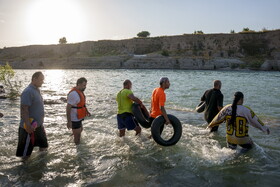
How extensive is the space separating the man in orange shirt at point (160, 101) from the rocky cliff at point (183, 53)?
54.1 m

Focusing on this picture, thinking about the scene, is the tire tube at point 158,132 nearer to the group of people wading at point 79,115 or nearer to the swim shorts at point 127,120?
the group of people wading at point 79,115

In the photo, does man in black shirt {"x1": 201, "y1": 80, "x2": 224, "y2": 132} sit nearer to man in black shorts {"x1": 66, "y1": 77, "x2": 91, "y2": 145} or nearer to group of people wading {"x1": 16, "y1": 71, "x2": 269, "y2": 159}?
group of people wading {"x1": 16, "y1": 71, "x2": 269, "y2": 159}

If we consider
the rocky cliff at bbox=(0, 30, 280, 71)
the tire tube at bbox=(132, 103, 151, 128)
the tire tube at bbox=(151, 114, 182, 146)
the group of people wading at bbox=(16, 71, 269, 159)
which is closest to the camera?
the group of people wading at bbox=(16, 71, 269, 159)

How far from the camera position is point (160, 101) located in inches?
262

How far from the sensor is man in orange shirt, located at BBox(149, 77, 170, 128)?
6.65 meters

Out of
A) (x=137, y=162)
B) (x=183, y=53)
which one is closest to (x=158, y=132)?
(x=137, y=162)

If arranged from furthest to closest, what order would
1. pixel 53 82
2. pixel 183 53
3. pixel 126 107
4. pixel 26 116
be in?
pixel 183 53 < pixel 53 82 < pixel 126 107 < pixel 26 116

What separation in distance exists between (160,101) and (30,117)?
10.4 feet

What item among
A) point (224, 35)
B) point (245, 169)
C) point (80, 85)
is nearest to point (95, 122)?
point (80, 85)

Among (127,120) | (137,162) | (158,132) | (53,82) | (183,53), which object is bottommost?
(137,162)

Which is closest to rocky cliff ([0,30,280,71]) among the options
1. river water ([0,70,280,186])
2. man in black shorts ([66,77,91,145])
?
river water ([0,70,280,186])

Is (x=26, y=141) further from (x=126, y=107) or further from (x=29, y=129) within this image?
(x=126, y=107)

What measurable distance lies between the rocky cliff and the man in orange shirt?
177 ft

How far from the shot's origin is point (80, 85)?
6.47m
